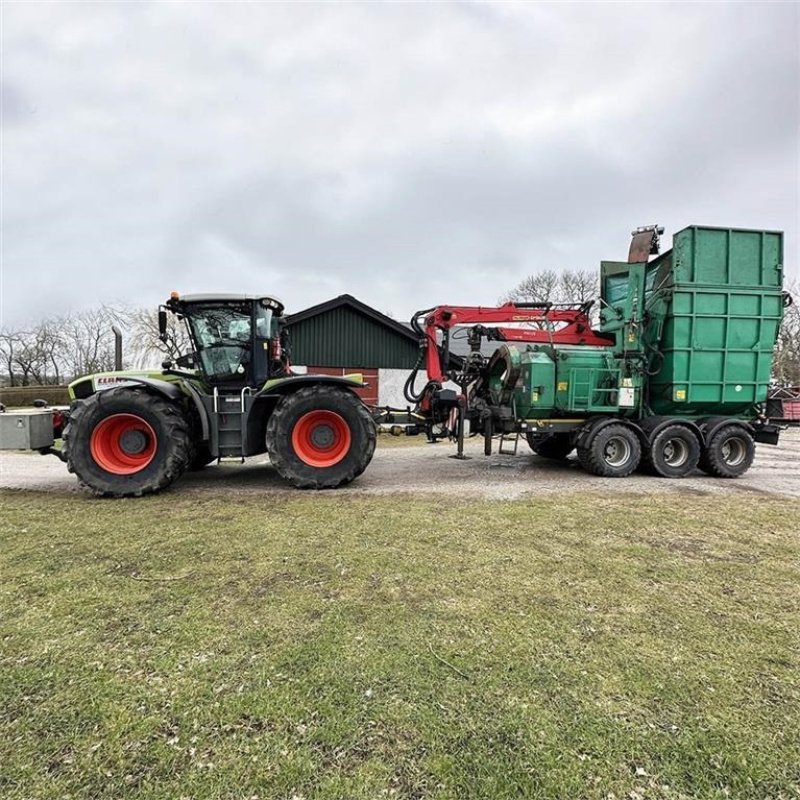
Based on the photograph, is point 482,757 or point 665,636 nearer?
point 482,757

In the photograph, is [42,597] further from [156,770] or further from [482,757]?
[482,757]

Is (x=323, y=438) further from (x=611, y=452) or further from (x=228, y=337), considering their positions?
(x=611, y=452)

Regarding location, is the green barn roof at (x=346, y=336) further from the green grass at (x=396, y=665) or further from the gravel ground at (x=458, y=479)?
the green grass at (x=396, y=665)

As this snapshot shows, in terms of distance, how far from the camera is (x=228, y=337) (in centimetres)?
696

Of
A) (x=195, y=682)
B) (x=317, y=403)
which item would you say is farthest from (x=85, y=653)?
(x=317, y=403)

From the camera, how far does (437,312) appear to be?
8680mm

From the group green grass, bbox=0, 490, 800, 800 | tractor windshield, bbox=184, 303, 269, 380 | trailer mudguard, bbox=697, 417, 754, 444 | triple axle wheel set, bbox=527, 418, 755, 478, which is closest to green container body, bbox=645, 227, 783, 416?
trailer mudguard, bbox=697, 417, 754, 444

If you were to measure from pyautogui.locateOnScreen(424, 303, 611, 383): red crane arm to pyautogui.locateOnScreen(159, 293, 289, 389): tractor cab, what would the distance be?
2942 millimetres

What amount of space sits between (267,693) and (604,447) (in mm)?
7068

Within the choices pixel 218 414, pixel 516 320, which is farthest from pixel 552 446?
pixel 218 414

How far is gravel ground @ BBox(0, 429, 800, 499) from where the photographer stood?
6.88 m

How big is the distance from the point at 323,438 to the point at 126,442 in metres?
2.48

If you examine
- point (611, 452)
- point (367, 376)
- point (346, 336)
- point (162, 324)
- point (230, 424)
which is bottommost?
point (611, 452)

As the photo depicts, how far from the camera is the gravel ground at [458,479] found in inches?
271
